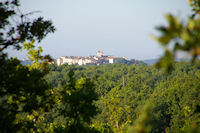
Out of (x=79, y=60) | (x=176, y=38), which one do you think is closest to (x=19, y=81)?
(x=176, y=38)

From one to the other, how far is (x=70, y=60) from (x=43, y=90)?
581 ft

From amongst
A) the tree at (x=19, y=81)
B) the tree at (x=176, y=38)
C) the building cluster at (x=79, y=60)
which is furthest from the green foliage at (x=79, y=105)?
the building cluster at (x=79, y=60)

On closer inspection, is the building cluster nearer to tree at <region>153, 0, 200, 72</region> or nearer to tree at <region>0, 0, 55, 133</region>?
tree at <region>0, 0, 55, 133</region>

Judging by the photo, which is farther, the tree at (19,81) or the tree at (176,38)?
the tree at (19,81)

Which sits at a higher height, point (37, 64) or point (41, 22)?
point (41, 22)

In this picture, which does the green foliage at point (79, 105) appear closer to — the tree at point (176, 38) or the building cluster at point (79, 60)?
the tree at point (176, 38)

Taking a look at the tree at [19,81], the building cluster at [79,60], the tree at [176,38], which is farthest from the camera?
the building cluster at [79,60]

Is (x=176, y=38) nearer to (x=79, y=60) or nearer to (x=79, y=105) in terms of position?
(x=79, y=105)

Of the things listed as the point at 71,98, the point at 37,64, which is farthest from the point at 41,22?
the point at 71,98

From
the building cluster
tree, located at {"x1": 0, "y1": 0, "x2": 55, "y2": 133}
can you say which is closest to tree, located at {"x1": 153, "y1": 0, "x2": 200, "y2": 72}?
tree, located at {"x1": 0, "y1": 0, "x2": 55, "y2": 133}

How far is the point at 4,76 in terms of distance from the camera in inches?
273

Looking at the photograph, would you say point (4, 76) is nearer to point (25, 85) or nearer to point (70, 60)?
point (25, 85)

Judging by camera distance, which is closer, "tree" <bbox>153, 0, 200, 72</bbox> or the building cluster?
"tree" <bbox>153, 0, 200, 72</bbox>

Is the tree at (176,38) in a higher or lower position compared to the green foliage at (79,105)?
higher
